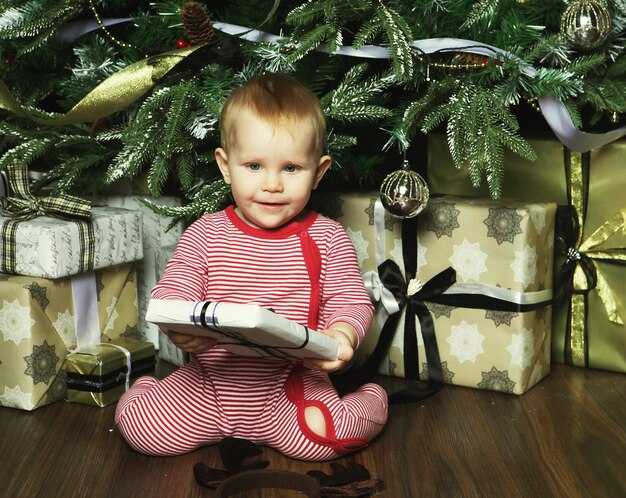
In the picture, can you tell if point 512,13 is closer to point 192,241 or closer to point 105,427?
point 192,241

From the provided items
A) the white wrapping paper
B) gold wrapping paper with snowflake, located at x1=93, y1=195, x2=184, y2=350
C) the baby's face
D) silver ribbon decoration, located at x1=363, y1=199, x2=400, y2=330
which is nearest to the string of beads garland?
gold wrapping paper with snowflake, located at x1=93, y1=195, x2=184, y2=350

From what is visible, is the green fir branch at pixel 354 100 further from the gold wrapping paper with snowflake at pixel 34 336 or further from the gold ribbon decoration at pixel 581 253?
the gold wrapping paper with snowflake at pixel 34 336

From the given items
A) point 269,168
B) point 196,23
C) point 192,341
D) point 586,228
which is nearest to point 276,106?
point 269,168

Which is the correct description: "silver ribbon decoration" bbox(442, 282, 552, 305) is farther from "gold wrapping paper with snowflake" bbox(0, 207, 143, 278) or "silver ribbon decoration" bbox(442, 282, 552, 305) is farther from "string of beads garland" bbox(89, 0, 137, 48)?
"string of beads garland" bbox(89, 0, 137, 48)

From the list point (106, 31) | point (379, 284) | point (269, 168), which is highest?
point (106, 31)

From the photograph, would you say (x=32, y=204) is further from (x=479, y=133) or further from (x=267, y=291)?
(x=479, y=133)

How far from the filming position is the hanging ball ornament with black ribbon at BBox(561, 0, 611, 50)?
1.27 m

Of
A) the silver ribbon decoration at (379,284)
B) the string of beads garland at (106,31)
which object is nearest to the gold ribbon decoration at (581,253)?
the silver ribbon decoration at (379,284)

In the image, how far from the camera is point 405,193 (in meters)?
1.32

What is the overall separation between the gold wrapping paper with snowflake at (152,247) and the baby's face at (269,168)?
A: 348 mm

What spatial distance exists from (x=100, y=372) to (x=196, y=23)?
1.89 feet

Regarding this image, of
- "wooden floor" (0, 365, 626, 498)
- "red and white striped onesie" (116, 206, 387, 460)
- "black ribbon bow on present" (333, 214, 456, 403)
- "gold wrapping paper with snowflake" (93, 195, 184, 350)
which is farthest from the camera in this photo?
"gold wrapping paper with snowflake" (93, 195, 184, 350)

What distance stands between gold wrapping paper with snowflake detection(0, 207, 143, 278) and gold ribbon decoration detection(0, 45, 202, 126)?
0.18 m

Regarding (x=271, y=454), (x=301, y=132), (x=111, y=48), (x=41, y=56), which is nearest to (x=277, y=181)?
(x=301, y=132)
